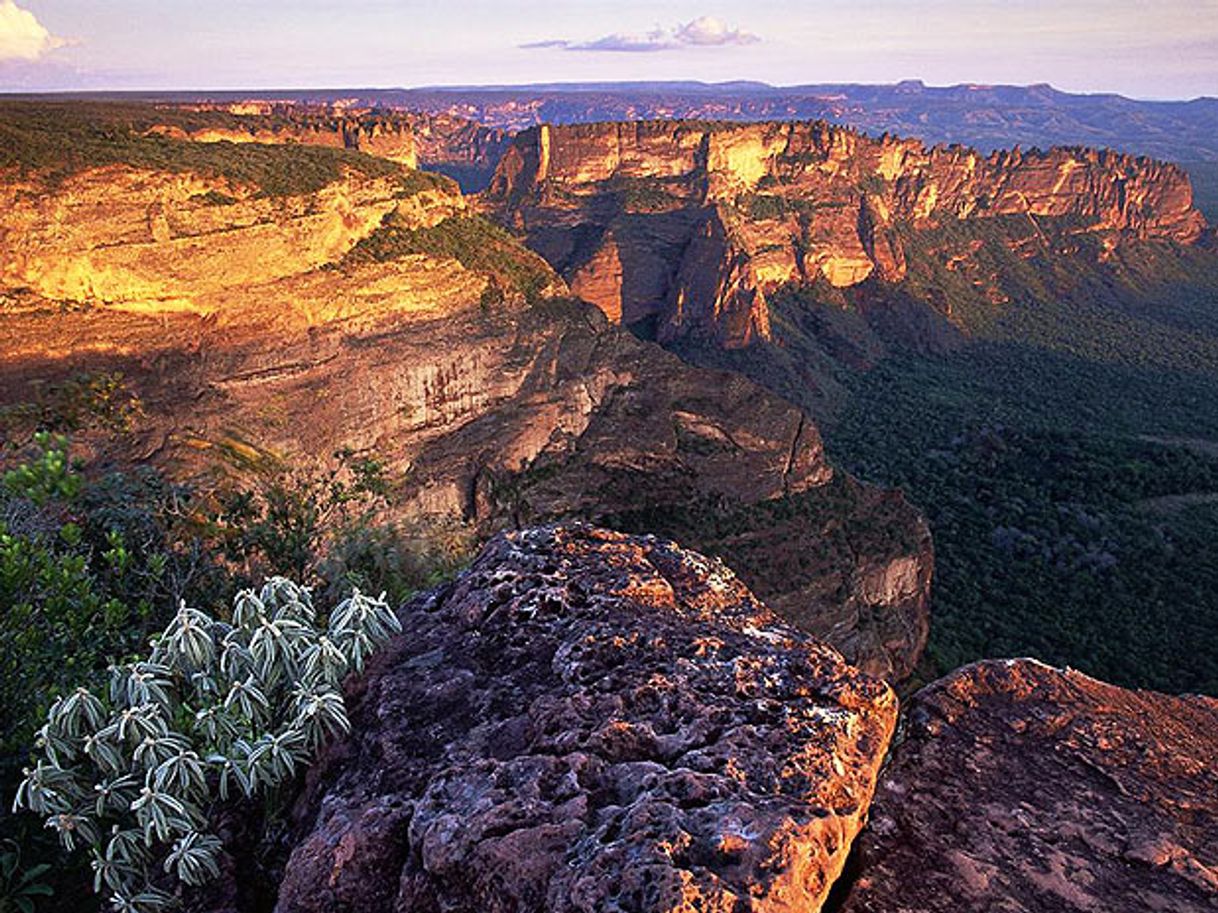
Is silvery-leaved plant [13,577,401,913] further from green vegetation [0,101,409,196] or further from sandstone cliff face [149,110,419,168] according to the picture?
sandstone cliff face [149,110,419,168]

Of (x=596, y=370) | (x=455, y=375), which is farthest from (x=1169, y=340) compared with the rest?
(x=455, y=375)

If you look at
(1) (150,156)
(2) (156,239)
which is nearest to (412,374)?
(2) (156,239)

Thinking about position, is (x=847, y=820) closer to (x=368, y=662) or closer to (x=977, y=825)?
(x=977, y=825)

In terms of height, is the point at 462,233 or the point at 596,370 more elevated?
the point at 462,233

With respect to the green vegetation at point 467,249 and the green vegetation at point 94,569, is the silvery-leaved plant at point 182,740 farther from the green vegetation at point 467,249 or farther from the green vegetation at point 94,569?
the green vegetation at point 467,249

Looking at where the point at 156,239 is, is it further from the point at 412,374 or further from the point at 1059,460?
the point at 1059,460

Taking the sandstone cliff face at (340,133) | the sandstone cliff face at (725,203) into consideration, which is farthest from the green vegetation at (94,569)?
the sandstone cliff face at (725,203)
